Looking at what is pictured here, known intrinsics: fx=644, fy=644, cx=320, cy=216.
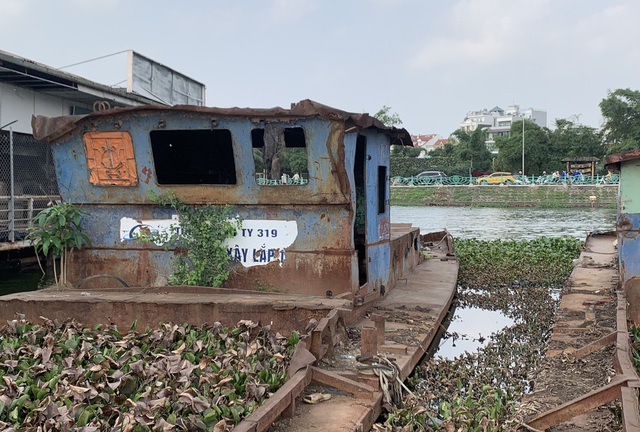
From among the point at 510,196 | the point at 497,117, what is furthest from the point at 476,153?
the point at 497,117

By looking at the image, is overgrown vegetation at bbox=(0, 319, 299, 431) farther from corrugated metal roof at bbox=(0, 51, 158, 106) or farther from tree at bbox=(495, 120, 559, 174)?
tree at bbox=(495, 120, 559, 174)

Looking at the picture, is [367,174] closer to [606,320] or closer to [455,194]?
[606,320]

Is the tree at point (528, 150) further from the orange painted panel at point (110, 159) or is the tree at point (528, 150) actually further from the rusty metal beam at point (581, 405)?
the rusty metal beam at point (581, 405)

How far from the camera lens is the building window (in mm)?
8848

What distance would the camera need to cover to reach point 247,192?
741 centimetres

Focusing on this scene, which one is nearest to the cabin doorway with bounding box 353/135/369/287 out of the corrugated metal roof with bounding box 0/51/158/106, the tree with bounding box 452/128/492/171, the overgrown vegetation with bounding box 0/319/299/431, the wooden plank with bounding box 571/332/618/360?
the overgrown vegetation with bounding box 0/319/299/431

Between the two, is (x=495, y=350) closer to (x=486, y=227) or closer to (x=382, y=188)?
(x=382, y=188)

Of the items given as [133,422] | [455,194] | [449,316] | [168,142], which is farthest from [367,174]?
[455,194]

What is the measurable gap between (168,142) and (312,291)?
313cm

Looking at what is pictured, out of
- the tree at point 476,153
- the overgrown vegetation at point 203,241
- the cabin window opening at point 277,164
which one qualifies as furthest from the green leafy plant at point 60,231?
the tree at point 476,153

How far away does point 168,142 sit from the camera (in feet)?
28.9

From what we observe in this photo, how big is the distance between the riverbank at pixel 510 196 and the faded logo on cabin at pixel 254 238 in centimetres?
4126

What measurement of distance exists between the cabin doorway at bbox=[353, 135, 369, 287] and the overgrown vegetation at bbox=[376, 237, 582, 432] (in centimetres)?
164

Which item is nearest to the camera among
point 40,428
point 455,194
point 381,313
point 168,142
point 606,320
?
point 40,428
